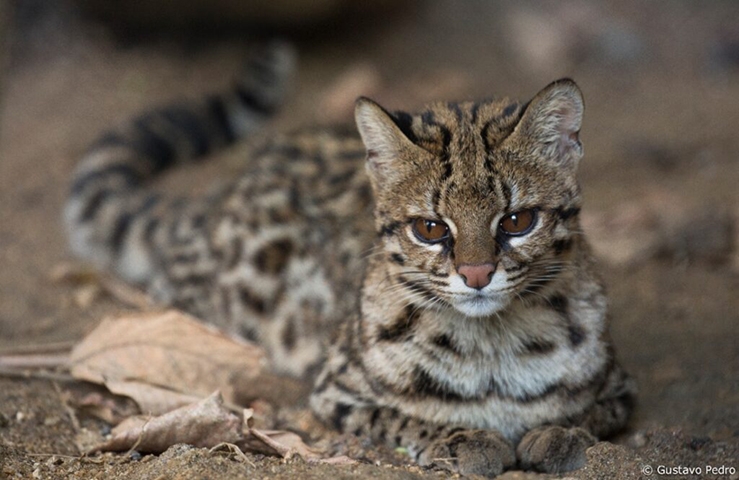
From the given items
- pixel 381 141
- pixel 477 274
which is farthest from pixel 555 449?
pixel 381 141

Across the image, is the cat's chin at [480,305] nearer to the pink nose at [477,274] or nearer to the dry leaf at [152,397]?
the pink nose at [477,274]

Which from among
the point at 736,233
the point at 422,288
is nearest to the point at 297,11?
the point at 736,233

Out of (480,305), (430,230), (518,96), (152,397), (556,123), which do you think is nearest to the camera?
(480,305)

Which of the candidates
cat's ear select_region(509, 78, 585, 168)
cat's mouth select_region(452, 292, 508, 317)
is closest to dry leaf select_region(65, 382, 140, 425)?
cat's mouth select_region(452, 292, 508, 317)

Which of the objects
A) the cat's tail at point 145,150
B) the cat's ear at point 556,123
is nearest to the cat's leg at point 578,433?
the cat's ear at point 556,123

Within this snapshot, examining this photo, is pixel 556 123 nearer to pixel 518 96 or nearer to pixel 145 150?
pixel 145 150

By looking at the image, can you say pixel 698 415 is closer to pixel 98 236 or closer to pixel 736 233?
pixel 736 233

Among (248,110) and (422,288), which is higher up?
(248,110)
